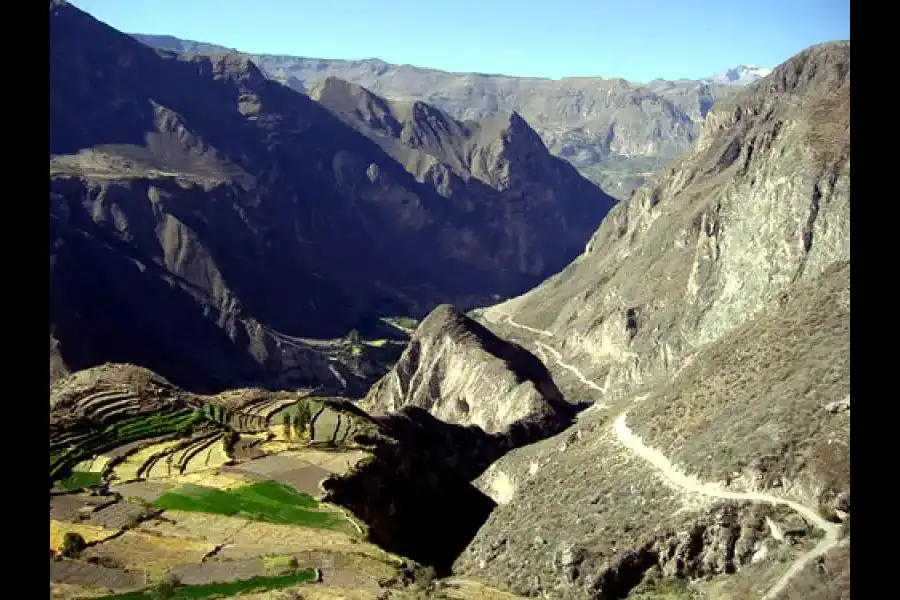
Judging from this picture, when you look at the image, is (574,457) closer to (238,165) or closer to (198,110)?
(238,165)

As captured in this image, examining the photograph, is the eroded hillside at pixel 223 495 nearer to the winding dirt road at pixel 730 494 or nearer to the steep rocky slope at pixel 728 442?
the steep rocky slope at pixel 728 442

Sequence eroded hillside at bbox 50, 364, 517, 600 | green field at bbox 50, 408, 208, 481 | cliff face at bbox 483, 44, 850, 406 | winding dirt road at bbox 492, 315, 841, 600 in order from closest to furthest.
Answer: winding dirt road at bbox 492, 315, 841, 600 → eroded hillside at bbox 50, 364, 517, 600 → green field at bbox 50, 408, 208, 481 → cliff face at bbox 483, 44, 850, 406

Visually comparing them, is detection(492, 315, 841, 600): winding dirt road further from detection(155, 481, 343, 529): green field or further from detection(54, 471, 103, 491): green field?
detection(54, 471, 103, 491): green field

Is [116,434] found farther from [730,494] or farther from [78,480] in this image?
[730,494]

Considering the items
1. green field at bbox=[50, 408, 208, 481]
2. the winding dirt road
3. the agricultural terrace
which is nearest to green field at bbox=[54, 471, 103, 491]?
the agricultural terrace

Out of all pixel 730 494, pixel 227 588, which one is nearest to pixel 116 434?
pixel 227 588
